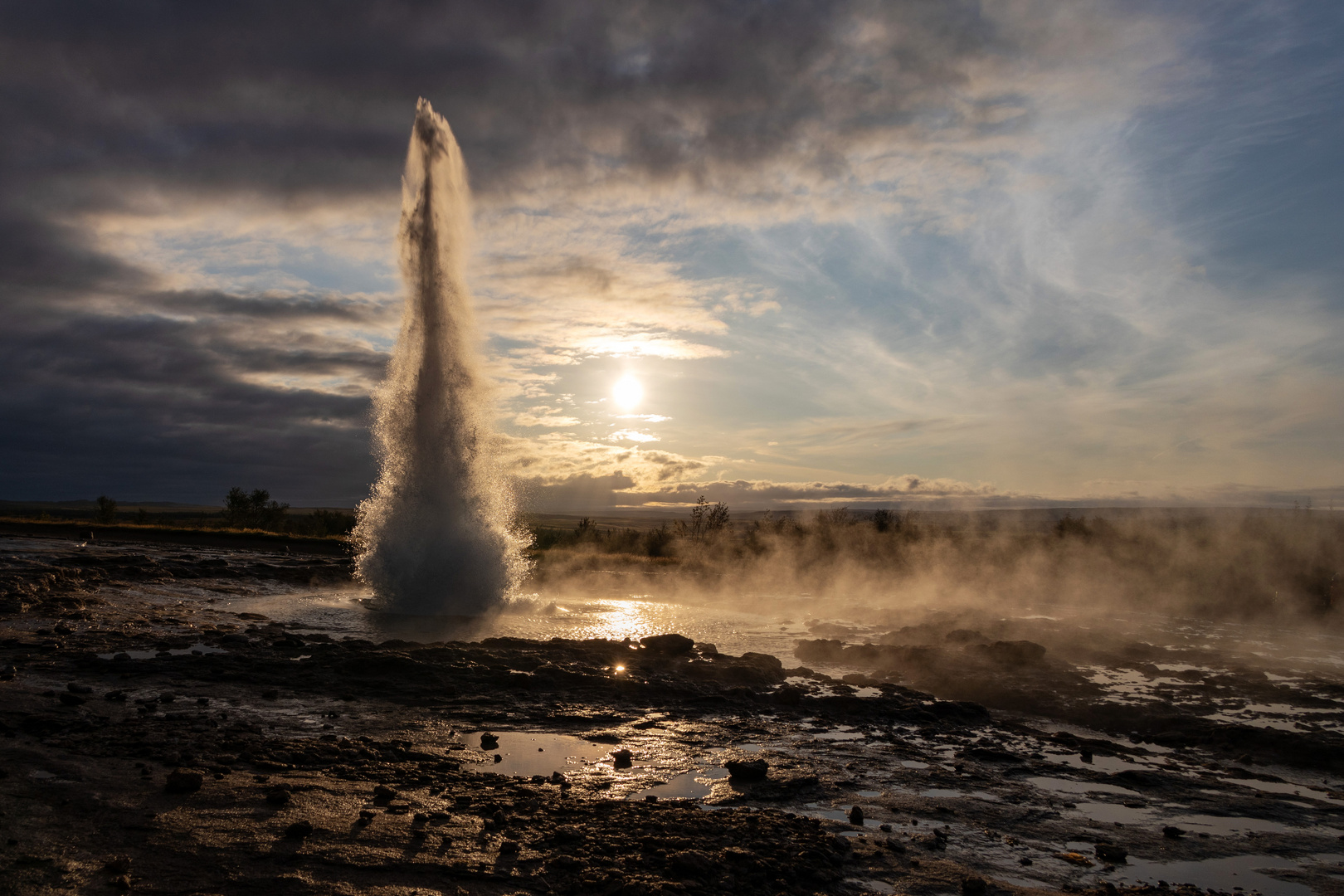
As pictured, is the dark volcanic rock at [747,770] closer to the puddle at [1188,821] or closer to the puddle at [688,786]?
the puddle at [688,786]

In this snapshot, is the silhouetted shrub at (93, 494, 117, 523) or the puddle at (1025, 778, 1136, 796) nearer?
the puddle at (1025, 778, 1136, 796)

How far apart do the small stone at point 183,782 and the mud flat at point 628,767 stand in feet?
0.06

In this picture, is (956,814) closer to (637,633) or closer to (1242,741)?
(1242,741)

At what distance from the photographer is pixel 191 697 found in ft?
27.3

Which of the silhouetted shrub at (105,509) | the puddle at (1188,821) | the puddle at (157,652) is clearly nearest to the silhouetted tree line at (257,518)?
the silhouetted shrub at (105,509)

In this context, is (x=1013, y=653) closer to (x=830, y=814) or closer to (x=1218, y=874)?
(x=1218, y=874)

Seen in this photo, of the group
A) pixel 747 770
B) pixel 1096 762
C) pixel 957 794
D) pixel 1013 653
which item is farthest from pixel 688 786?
pixel 1013 653

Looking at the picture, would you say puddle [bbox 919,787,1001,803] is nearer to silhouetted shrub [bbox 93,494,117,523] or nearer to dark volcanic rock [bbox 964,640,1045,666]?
dark volcanic rock [bbox 964,640,1045,666]

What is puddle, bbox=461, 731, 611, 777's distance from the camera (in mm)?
6969

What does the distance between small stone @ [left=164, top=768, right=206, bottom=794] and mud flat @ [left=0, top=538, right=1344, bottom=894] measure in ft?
0.06

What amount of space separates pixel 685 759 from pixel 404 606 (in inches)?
461

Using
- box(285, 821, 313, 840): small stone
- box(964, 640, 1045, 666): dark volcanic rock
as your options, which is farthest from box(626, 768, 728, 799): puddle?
box(964, 640, 1045, 666): dark volcanic rock

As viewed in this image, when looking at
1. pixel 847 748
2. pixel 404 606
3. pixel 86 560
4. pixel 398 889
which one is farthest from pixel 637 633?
pixel 86 560

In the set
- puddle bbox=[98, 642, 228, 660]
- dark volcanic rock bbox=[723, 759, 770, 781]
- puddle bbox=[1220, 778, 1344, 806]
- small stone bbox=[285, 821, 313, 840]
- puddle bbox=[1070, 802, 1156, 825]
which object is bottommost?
puddle bbox=[1220, 778, 1344, 806]
